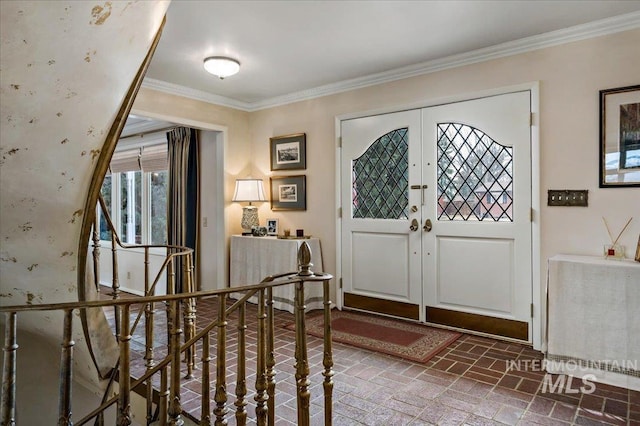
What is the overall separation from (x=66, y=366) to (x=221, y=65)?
9.03 ft

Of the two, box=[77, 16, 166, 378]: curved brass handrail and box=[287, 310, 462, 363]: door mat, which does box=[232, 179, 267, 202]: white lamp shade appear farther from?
box=[77, 16, 166, 378]: curved brass handrail

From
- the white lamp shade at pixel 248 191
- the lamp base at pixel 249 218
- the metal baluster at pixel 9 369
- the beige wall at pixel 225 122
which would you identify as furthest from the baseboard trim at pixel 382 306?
the metal baluster at pixel 9 369

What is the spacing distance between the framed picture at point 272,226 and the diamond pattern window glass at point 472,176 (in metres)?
2.03

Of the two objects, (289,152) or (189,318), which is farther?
(289,152)

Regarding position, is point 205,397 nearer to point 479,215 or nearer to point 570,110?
point 479,215

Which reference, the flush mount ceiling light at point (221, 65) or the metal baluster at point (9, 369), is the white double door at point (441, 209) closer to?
the flush mount ceiling light at point (221, 65)

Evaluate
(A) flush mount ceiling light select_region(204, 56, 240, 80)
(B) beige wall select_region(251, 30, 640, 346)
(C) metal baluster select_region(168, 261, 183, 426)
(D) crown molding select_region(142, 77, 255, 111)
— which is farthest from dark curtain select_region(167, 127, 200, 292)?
(C) metal baluster select_region(168, 261, 183, 426)

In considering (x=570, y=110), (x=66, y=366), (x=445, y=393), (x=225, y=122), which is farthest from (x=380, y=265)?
(x=66, y=366)

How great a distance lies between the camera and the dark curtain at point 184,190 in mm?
5035

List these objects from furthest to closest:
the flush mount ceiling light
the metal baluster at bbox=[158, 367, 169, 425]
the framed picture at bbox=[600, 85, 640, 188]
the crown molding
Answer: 1. the crown molding
2. the flush mount ceiling light
3. the framed picture at bbox=[600, 85, 640, 188]
4. the metal baluster at bbox=[158, 367, 169, 425]

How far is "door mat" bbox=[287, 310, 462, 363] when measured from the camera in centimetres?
308

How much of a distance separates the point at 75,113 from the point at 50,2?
1.51 ft

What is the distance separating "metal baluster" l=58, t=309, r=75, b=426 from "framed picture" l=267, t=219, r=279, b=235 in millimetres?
3322

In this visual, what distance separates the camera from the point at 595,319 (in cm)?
254
